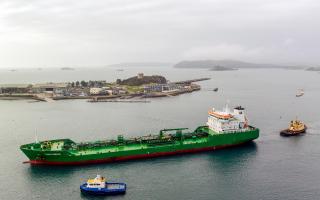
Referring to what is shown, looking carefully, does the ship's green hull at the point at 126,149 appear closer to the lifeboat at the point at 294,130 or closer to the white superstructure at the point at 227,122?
the white superstructure at the point at 227,122

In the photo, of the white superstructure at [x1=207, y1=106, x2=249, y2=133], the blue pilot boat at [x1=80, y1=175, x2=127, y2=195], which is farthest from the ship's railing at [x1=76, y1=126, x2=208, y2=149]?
the blue pilot boat at [x1=80, y1=175, x2=127, y2=195]

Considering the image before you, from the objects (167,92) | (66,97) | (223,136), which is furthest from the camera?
(167,92)

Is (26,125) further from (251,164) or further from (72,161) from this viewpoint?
(251,164)

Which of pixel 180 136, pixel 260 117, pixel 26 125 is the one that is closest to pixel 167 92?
pixel 260 117

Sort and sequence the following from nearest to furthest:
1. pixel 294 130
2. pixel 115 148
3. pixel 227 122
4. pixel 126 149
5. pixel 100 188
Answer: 1. pixel 100 188
2. pixel 126 149
3. pixel 115 148
4. pixel 227 122
5. pixel 294 130

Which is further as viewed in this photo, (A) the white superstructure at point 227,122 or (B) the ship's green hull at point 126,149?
(A) the white superstructure at point 227,122

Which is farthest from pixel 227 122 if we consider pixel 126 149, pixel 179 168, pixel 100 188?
pixel 100 188

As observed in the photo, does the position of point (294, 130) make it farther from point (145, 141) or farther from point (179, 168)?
point (145, 141)

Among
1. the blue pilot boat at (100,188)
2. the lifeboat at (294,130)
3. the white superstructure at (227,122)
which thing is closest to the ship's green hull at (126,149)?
the white superstructure at (227,122)
